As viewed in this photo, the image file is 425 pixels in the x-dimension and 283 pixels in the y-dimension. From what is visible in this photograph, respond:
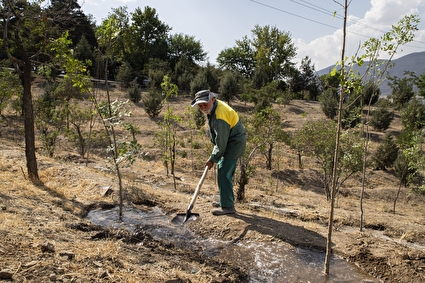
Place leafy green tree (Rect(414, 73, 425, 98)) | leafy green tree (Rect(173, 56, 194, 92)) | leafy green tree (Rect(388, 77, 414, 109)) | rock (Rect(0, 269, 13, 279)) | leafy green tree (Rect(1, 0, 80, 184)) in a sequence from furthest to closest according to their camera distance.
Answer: leafy green tree (Rect(173, 56, 194, 92)) < leafy green tree (Rect(388, 77, 414, 109)) < leafy green tree (Rect(414, 73, 425, 98)) < leafy green tree (Rect(1, 0, 80, 184)) < rock (Rect(0, 269, 13, 279))

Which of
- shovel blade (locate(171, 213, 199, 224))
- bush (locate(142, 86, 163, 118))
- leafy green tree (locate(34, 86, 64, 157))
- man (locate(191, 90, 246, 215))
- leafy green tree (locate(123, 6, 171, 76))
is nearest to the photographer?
man (locate(191, 90, 246, 215))

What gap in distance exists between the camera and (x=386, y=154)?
20328 millimetres

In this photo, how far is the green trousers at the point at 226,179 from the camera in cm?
565

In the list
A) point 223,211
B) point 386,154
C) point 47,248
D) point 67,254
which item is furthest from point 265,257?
point 386,154

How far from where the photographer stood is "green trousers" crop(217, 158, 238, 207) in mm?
5652

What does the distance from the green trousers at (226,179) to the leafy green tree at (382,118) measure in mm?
24530

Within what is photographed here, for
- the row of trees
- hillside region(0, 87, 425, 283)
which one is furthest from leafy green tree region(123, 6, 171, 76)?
hillside region(0, 87, 425, 283)

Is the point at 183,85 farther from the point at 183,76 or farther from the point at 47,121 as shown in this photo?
the point at 47,121

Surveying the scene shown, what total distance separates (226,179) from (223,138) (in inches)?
31.6

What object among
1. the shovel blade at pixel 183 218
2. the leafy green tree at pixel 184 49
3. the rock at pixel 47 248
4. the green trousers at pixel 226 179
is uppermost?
the leafy green tree at pixel 184 49

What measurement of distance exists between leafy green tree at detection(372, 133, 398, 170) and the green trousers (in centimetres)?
1729

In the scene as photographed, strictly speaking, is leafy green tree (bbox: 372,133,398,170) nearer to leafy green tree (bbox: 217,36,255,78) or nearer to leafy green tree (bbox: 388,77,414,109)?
leafy green tree (bbox: 388,77,414,109)

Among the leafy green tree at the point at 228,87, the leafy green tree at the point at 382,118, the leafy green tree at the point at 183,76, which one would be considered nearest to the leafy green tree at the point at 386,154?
the leafy green tree at the point at 382,118

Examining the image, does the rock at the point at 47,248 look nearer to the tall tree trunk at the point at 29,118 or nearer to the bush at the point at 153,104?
the tall tree trunk at the point at 29,118
